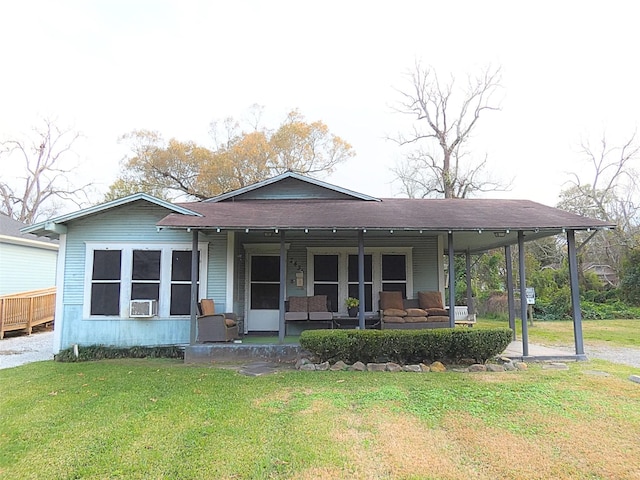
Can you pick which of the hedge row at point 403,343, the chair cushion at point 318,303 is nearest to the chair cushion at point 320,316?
the chair cushion at point 318,303

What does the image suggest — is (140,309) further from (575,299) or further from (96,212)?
(575,299)

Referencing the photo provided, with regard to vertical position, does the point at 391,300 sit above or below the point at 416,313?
above

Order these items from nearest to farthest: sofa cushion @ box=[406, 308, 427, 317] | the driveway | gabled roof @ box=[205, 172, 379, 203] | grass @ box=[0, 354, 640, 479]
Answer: grass @ box=[0, 354, 640, 479] < the driveway < sofa cushion @ box=[406, 308, 427, 317] < gabled roof @ box=[205, 172, 379, 203]

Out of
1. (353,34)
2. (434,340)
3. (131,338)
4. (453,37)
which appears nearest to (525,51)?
(453,37)

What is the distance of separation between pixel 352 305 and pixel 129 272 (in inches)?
199

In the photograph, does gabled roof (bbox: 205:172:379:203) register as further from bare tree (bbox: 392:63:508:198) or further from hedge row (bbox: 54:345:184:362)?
bare tree (bbox: 392:63:508:198)

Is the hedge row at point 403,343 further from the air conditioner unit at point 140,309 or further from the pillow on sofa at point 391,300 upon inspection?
the air conditioner unit at point 140,309

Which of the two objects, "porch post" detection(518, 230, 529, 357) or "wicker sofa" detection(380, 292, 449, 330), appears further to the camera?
"wicker sofa" detection(380, 292, 449, 330)

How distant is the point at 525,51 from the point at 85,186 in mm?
27033

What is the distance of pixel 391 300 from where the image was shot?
1040cm

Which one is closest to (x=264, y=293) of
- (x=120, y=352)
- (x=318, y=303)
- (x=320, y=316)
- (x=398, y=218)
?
(x=318, y=303)

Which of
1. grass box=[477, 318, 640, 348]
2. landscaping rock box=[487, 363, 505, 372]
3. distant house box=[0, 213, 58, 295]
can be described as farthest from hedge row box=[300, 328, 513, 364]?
distant house box=[0, 213, 58, 295]

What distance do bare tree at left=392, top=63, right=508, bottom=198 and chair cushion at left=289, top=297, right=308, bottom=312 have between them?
60.3ft

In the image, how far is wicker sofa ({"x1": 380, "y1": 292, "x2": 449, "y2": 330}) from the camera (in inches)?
371
